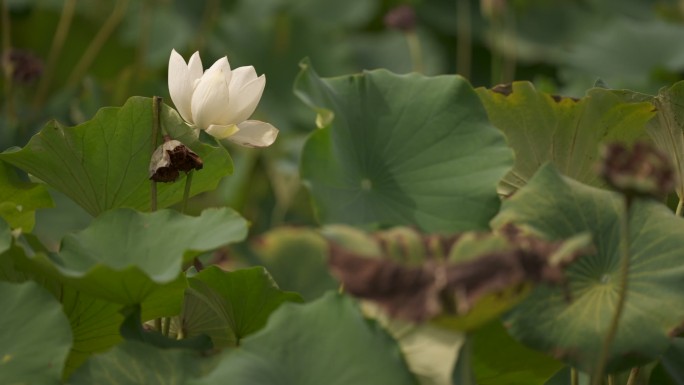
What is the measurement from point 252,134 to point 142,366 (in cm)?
23

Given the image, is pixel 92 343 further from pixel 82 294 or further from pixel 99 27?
pixel 99 27

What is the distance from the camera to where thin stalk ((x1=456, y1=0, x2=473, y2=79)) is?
281 centimetres

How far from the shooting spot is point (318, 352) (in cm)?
62

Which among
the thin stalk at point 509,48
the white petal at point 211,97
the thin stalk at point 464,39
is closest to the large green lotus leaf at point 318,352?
the white petal at point 211,97

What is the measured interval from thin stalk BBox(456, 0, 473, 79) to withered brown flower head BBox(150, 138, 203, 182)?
2058 millimetres

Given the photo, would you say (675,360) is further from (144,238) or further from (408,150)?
(144,238)

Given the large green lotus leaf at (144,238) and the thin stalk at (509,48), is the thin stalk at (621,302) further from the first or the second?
the thin stalk at (509,48)

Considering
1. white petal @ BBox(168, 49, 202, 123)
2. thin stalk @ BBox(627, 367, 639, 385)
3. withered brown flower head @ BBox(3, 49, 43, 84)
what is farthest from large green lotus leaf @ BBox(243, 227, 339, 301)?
withered brown flower head @ BBox(3, 49, 43, 84)

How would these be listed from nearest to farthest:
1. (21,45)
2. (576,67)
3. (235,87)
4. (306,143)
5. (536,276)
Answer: (536,276), (306,143), (235,87), (576,67), (21,45)

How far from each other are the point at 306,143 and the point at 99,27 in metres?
2.19

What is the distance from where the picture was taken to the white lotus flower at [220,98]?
79 centimetres

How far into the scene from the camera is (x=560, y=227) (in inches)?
28.0

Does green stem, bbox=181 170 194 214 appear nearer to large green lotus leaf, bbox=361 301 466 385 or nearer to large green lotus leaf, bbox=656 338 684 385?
large green lotus leaf, bbox=361 301 466 385

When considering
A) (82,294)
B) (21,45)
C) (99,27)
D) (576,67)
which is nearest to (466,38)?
(576,67)
